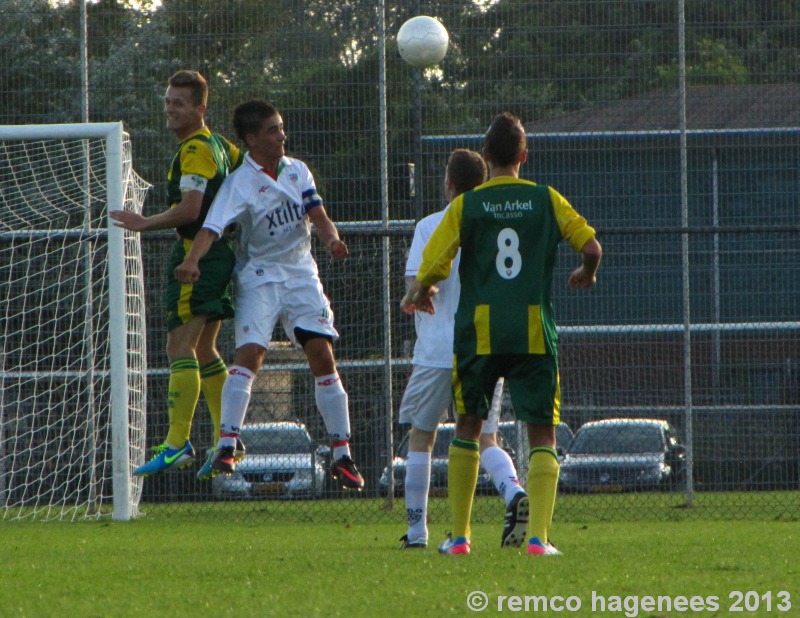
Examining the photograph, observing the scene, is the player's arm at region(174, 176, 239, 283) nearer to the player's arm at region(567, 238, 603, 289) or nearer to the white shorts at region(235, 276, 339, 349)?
the white shorts at region(235, 276, 339, 349)

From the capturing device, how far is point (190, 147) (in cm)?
656

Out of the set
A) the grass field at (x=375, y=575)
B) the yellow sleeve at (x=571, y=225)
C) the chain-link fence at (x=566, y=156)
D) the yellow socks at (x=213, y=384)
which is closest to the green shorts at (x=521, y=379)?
the yellow sleeve at (x=571, y=225)

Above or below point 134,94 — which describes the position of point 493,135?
below

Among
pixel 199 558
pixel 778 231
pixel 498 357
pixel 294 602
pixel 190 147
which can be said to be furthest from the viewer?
pixel 778 231

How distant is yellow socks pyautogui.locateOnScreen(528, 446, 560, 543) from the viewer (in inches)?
217

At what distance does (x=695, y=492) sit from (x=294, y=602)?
692 cm

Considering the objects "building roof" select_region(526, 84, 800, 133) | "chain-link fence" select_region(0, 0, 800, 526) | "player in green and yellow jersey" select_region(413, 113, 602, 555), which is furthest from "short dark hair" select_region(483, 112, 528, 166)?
"building roof" select_region(526, 84, 800, 133)

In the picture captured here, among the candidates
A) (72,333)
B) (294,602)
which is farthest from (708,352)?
(294,602)

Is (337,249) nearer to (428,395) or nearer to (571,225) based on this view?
(428,395)

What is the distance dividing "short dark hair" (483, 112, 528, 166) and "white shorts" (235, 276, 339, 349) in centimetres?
145

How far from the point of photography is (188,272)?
6.14 metres

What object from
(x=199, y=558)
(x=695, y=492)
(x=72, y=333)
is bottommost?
(x=695, y=492)

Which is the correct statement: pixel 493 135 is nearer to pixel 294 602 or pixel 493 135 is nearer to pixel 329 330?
pixel 329 330

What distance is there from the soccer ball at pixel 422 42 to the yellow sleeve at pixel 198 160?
3.51m
